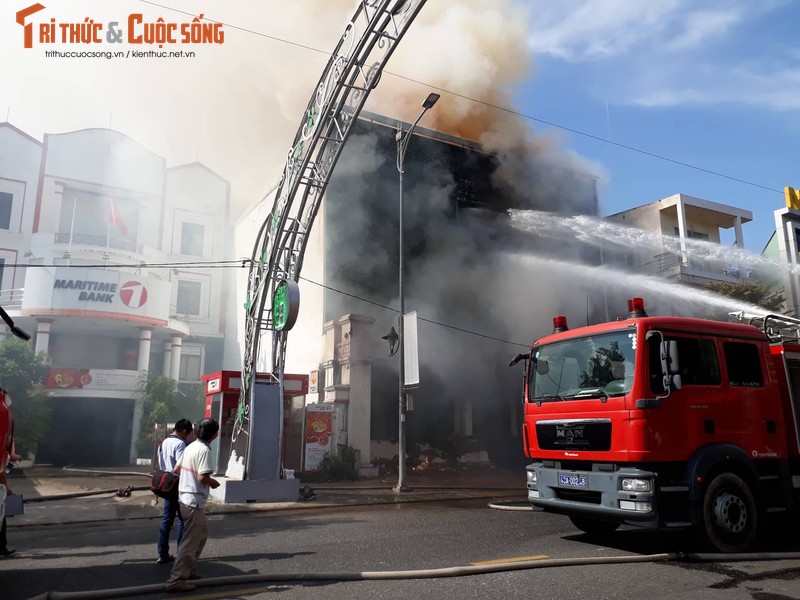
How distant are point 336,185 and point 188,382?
15.7 metres

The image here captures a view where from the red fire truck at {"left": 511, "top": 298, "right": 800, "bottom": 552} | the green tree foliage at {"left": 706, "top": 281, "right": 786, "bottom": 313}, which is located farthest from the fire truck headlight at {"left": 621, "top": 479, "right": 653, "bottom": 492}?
the green tree foliage at {"left": 706, "top": 281, "right": 786, "bottom": 313}

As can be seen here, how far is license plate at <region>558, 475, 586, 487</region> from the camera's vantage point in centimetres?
665

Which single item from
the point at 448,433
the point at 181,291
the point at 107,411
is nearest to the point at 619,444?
the point at 448,433

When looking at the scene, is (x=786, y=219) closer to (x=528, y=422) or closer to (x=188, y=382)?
(x=528, y=422)

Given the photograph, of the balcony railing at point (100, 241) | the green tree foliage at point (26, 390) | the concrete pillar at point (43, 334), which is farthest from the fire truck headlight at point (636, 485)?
the balcony railing at point (100, 241)

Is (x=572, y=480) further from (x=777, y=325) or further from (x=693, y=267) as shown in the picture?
(x=693, y=267)

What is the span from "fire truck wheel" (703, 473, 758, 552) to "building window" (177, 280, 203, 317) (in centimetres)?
3433

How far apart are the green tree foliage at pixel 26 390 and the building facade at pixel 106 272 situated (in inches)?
37.9

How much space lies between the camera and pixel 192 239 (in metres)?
38.0

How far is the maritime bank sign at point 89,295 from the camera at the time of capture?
28.6 metres

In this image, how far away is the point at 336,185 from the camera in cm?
2488

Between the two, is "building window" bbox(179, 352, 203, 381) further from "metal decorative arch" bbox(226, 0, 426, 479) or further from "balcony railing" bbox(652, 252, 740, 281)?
"balcony railing" bbox(652, 252, 740, 281)

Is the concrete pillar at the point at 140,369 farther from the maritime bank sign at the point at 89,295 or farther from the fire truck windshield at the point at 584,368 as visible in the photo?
the fire truck windshield at the point at 584,368

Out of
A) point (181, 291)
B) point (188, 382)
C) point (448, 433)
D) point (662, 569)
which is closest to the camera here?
point (662, 569)
